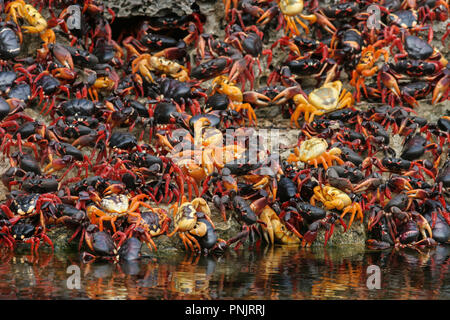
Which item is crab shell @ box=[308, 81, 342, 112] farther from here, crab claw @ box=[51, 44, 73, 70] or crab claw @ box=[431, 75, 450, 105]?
crab claw @ box=[51, 44, 73, 70]

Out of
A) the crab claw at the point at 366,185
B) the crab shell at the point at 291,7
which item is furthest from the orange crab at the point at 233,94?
the crab claw at the point at 366,185

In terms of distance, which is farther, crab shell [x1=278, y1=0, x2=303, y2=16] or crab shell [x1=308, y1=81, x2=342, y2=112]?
crab shell [x1=278, y1=0, x2=303, y2=16]

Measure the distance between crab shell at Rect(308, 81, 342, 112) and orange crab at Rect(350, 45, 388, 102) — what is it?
0.38 metres

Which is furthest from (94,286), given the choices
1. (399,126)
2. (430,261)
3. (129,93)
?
(399,126)

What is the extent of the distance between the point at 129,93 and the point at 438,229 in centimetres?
487

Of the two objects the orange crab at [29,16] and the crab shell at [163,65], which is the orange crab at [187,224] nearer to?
the crab shell at [163,65]

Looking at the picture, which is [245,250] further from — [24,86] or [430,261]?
[24,86]

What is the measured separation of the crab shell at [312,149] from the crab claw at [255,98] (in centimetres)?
109

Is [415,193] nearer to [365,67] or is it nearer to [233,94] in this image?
[365,67]

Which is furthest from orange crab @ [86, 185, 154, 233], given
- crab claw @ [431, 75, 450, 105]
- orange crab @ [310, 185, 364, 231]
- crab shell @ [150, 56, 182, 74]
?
crab claw @ [431, 75, 450, 105]

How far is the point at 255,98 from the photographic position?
1062 cm

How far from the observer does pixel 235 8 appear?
11.1 metres

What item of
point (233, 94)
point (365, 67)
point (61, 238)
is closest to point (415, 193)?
point (365, 67)

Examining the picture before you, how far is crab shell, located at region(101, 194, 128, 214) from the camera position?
345 inches
